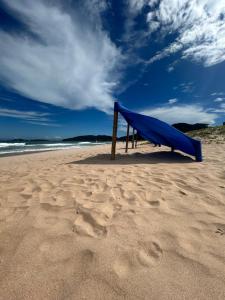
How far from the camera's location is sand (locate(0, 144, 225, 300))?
1131 millimetres

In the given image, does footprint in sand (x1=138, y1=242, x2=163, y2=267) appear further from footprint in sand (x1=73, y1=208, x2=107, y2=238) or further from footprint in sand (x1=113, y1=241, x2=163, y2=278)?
footprint in sand (x1=73, y1=208, x2=107, y2=238)

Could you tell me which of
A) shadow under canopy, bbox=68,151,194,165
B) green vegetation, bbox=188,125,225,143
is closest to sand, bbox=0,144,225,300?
shadow under canopy, bbox=68,151,194,165

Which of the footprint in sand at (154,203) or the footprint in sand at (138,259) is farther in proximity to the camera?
the footprint in sand at (154,203)

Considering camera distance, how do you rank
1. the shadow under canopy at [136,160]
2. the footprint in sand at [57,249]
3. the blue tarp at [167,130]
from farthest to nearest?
the blue tarp at [167,130], the shadow under canopy at [136,160], the footprint in sand at [57,249]

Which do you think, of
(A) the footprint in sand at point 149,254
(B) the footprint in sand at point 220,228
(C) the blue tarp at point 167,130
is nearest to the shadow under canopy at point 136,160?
(C) the blue tarp at point 167,130

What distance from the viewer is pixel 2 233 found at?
1709 mm

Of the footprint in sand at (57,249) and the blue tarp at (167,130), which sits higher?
the blue tarp at (167,130)

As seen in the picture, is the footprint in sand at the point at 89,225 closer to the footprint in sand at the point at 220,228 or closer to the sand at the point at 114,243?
the sand at the point at 114,243

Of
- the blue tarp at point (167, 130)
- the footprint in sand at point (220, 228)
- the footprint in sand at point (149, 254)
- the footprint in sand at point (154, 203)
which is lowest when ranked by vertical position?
the footprint in sand at point (149, 254)

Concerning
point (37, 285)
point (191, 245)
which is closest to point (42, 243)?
point (37, 285)

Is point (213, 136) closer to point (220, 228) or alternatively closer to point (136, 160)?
point (136, 160)

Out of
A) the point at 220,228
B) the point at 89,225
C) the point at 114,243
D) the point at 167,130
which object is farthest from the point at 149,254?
the point at 167,130

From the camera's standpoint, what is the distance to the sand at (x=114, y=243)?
1.13 metres

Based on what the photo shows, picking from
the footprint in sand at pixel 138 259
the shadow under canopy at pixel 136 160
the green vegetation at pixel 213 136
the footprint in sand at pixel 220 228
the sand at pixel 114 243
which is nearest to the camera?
the sand at pixel 114 243
